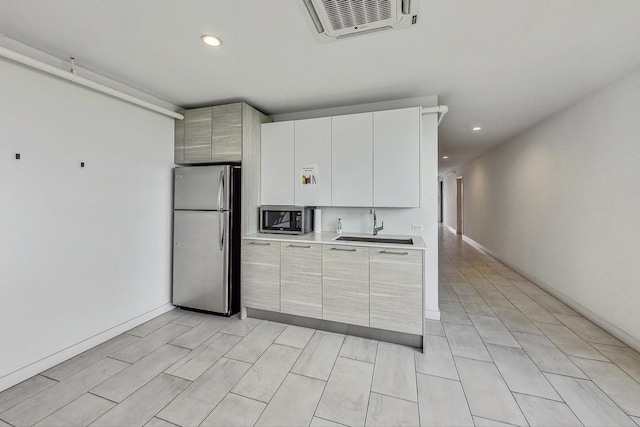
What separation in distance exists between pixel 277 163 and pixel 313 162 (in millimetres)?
481

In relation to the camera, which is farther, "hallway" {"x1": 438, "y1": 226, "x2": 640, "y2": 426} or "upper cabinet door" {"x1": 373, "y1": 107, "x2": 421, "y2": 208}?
"upper cabinet door" {"x1": 373, "y1": 107, "x2": 421, "y2": 208}

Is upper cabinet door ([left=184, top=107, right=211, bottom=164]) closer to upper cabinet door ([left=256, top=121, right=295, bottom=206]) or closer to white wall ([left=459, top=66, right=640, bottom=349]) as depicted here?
upper cabinet door ([left=256, top=121, right=295, bottom=206])

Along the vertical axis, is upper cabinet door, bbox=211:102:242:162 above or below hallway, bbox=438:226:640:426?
above

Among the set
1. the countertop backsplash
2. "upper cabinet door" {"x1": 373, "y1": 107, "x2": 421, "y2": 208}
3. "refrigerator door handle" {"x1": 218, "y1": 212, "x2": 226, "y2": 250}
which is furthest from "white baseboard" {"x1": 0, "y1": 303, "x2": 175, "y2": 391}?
"upper cabinet door" {"x1": 373, "y1": 107, "x2": 421, "y2": 208}

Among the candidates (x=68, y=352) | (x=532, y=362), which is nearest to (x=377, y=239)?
(x=532, y=362)

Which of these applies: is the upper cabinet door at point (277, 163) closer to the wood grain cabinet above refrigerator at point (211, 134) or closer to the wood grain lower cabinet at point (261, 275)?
the wood grain cabinet above refrigerator at point (211, 134)

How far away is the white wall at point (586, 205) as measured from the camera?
2.30 m

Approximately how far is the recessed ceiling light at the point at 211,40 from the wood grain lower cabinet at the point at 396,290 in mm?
2113

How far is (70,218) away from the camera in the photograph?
2.16 meters

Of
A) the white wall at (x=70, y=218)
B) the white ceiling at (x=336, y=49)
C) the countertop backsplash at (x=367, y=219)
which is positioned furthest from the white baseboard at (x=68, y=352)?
the white ceiling at (x=336, y=49)

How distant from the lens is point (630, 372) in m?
1.93

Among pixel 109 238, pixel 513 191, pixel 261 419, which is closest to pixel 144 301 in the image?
pixel 109 238

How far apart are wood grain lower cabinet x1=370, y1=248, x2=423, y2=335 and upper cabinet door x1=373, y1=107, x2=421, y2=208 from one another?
624mm

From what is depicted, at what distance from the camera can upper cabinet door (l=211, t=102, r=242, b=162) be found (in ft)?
9.37
